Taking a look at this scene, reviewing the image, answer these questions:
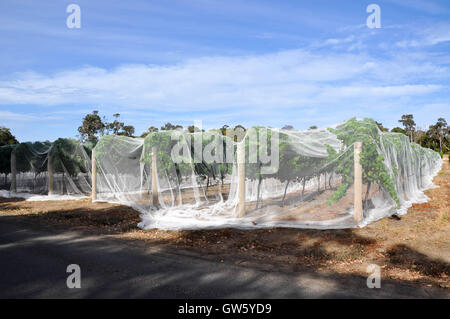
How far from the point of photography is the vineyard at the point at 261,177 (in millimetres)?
7355

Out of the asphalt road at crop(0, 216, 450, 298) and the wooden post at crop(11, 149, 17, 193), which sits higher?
the wooden post at crop(11, 149, 17, 193)

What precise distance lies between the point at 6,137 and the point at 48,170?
94.9 feet

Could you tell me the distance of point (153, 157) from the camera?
9.80m

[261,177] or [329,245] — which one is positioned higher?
[261,177]

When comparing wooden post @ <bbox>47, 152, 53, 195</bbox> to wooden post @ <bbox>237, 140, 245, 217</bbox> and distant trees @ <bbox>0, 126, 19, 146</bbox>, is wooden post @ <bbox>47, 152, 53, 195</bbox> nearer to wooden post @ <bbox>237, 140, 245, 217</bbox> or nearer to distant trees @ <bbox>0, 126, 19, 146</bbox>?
wooden post @ <bbox>237, 140, 245, 217</bbox>

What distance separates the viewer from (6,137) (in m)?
38.1

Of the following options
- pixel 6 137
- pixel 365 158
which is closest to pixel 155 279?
pixel 365 158

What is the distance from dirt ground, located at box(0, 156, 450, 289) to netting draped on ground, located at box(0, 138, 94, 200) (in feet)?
18.5

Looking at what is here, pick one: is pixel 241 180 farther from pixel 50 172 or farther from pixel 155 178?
pixel 50 172

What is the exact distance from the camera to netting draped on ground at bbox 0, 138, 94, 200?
1429cm

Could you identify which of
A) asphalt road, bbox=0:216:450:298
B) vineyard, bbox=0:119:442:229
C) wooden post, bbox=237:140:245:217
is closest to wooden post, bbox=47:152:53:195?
vineyard, bbox=0:119:442:229

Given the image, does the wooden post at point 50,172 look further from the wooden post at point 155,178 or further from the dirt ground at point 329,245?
the wooden post at point 155,178

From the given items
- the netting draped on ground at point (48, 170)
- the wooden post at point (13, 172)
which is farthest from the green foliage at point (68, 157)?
the wooden post at point (13, 172)

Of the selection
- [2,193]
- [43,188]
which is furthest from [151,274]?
[2,193]
